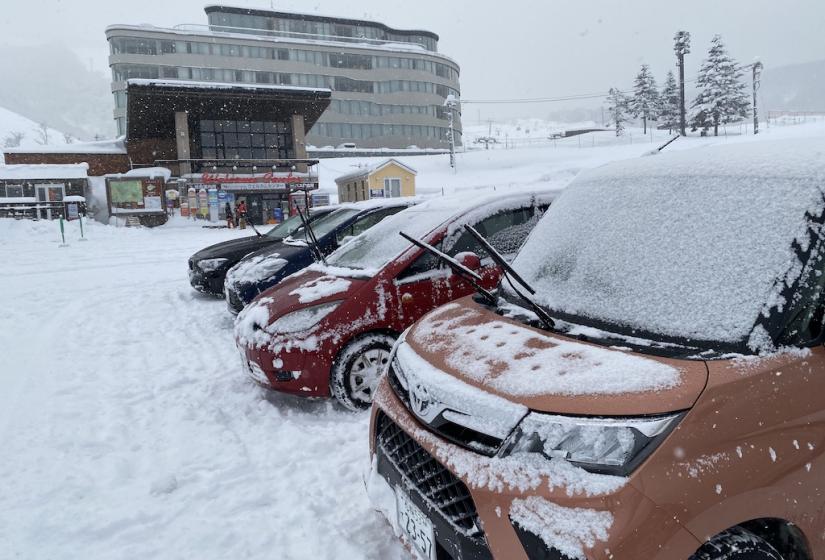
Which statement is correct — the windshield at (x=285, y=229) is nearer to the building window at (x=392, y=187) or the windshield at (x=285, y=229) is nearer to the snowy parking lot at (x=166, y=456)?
the snowy parking lot at (x=166, y=456)

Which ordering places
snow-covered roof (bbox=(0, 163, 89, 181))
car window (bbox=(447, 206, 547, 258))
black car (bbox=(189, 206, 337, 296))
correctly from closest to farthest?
car window (bbox=(447, 206, 547, 258)) < black car (bbox=(189, 206, 337, 296)) < snow-covered roof (bbox=(0, 163, 89, 181))

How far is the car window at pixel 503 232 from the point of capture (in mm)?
4691

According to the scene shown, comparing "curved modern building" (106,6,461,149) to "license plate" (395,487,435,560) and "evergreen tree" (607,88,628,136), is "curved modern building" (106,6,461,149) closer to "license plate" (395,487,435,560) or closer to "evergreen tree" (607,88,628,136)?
"evergreen tree" (607,88,628,136)

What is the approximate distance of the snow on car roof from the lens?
1.99 meters

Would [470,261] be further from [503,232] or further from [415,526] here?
[415,526]

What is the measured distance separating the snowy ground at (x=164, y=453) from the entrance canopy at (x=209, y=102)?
25.6 m

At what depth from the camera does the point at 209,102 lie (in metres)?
32.6

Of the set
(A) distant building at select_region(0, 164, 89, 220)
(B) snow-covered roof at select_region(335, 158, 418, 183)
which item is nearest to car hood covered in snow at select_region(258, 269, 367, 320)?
(B) snow-covered roof at select_region(335, 158, 418, 183)

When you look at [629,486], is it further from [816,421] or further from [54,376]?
[54,376]

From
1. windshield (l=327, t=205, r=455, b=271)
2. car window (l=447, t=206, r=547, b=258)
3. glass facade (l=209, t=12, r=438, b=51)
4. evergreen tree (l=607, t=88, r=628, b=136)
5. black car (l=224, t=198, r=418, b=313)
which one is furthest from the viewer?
evergreen tree (l=607, t=88, r=628, b=136)

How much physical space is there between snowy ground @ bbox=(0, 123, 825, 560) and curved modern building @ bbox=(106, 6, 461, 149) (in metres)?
65.0

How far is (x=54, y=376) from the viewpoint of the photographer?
5.53 meters

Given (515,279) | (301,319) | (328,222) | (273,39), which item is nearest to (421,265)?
(301,319)

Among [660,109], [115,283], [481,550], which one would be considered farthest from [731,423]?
[660,109]
